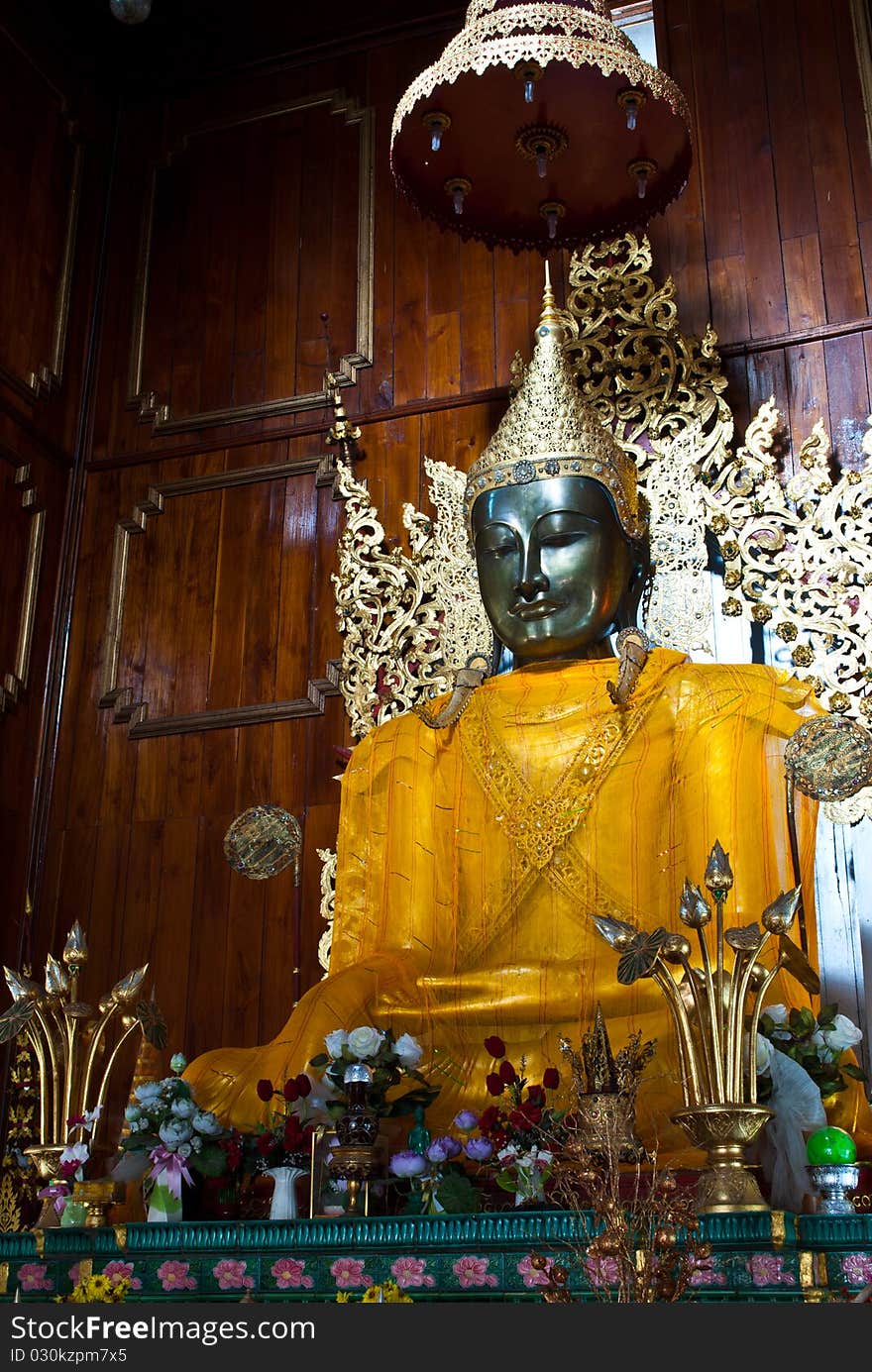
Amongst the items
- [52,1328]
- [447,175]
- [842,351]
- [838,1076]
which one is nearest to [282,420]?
[447,175]

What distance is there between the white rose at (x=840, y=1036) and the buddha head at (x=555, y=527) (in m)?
1.22

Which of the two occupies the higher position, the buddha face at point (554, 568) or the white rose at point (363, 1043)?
the buddha face at point (554, 568)

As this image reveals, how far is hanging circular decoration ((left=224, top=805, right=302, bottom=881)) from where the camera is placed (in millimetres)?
3455

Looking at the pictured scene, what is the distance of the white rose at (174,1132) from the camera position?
2725 millimetres

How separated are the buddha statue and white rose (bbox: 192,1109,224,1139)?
21 cm

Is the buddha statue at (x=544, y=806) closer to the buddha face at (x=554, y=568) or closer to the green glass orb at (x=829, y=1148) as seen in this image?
the buddha face at (x=554, y=568)

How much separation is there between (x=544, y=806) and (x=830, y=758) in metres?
0.68

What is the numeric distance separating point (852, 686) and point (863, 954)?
2.07 ft

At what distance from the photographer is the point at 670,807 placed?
3.53 meters

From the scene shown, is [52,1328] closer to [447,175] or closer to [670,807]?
[670,807]

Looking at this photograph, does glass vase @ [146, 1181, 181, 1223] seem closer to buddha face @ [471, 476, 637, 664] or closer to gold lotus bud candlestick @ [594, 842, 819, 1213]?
gold lotus bud candlestick @ [594, 842, 819, 1213]

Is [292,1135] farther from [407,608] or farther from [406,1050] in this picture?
[407,608]

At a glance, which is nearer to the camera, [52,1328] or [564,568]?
[52,1328]

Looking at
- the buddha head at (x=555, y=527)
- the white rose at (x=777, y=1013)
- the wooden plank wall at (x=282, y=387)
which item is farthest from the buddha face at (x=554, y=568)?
the white rose at (x=777, y=1013)
